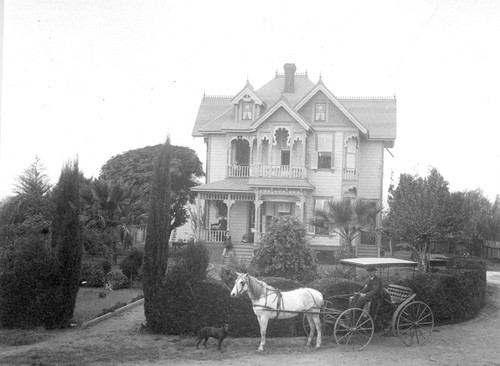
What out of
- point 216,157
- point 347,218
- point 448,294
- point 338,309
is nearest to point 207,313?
point 338,309

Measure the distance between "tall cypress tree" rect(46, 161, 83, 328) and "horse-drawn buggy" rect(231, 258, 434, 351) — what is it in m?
5.25

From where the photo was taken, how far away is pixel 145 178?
41.0m

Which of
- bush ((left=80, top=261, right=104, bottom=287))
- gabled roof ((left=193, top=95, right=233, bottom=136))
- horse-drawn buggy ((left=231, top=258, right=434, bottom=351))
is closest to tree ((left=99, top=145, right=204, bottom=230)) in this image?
gabled roof ((left=193, top=95, right=233, bottom=136))

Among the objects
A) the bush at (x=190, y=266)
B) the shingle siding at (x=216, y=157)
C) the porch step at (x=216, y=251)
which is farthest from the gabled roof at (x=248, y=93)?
the bush at (x=190, y=266)

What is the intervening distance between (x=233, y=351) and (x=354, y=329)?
267 cm

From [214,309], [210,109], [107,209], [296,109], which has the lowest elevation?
[214,309]

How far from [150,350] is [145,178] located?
29835mm

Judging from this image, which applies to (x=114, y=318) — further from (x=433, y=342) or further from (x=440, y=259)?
(x=440, y=259)

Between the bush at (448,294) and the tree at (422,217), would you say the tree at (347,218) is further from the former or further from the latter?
the bush at (448,294)

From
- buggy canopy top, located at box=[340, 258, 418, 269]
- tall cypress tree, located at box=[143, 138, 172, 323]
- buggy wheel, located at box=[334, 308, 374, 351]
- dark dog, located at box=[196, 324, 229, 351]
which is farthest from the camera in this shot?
tall cypress tree, located at box=[143, 138, 172, 323]

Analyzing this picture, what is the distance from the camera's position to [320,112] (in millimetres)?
32875

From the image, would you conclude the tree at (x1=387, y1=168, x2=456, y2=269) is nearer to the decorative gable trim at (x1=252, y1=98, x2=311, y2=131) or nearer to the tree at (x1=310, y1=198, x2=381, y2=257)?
the tree at (x1=310, y1=198, x2=381, y2=257)

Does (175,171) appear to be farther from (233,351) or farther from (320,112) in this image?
(233,351)

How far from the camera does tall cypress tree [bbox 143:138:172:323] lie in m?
14.2
